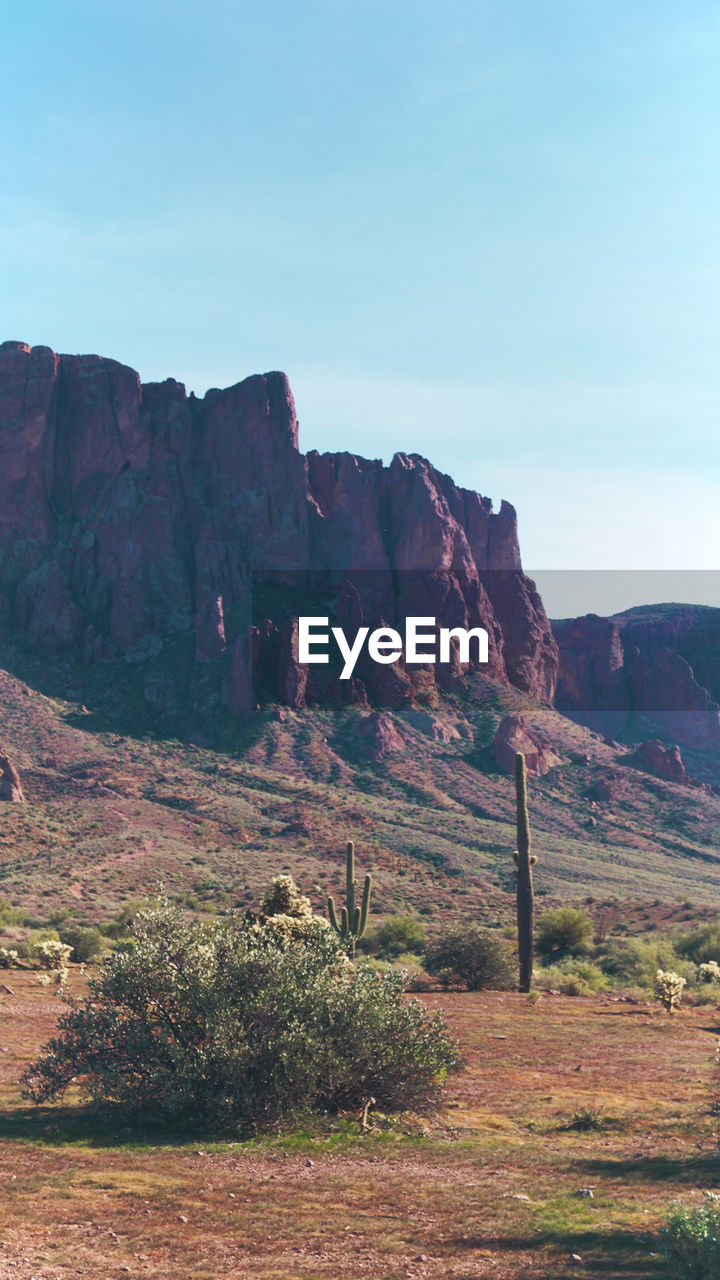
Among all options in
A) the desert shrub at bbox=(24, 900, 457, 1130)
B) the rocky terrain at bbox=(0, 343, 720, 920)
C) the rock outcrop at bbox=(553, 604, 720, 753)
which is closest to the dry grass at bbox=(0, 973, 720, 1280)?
the desert shrub at bbox=(24, 900, 457, 1130)

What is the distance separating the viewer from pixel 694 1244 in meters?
7.31

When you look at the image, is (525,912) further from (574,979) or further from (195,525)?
(195,525)

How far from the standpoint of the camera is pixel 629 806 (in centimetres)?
8869

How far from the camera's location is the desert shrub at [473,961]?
30.8 meters

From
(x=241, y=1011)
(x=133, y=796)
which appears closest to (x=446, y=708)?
(x=133, y=796)

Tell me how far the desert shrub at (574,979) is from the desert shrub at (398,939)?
5.99m

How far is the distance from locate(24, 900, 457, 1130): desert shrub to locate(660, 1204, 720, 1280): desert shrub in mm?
5725

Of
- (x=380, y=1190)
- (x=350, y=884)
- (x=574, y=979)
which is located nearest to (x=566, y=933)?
(x=574, y=979)

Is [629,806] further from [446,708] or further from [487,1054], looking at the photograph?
[487,1054]

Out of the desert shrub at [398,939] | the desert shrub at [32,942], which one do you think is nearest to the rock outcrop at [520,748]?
the desert shrub at [398,939]

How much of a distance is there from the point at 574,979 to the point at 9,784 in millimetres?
46213

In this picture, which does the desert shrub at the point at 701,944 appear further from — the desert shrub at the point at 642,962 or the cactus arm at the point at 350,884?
the cactus arm at the point at 350,884

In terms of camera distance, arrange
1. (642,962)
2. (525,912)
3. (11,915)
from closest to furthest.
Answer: (525,912) → (642,962) → (11,915)

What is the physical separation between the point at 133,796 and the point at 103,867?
14.6 metres
